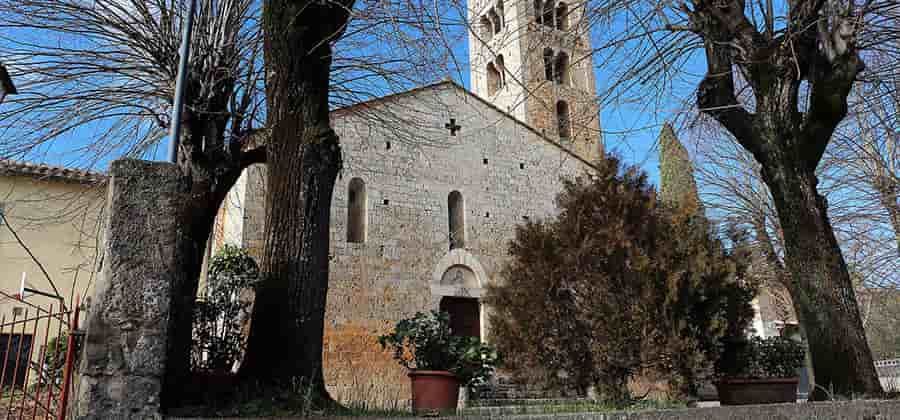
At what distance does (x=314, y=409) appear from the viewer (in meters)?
4.21

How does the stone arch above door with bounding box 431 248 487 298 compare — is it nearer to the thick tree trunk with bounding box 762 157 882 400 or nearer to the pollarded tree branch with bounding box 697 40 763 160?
the pollarded tree branch with bounding box 697 40 763 160

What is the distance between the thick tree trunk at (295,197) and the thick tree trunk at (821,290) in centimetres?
415

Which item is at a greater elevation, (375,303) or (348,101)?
(348,101)

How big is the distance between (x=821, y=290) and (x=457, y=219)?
10.9 metres

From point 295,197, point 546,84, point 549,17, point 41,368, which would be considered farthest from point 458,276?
point 41,368

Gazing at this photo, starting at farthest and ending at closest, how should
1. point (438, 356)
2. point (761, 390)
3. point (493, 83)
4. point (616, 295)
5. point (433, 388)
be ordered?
1. point (493, 83)
2. point (616, 295)
3. point (761, 390)
4. point (438, 356)
5. point (433, 388)

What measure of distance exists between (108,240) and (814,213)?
5700mm

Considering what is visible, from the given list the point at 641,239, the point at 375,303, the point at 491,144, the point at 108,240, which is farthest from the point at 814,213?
the point at 491,144

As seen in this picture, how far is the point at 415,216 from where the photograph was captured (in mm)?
15008

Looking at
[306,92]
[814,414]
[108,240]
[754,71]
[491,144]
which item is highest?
[491,144]

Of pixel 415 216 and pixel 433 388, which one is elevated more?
pixel 415 216

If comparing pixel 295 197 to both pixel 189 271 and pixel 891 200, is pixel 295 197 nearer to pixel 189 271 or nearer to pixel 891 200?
A: pixel 189 271

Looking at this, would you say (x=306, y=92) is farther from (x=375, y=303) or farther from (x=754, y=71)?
(x=375, y=303)

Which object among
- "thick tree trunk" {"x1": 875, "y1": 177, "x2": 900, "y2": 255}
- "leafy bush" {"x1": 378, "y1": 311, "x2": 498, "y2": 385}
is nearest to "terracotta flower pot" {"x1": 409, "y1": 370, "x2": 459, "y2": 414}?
"leafy bush" {"x1": 378, "y1": 311, "x2": 498, "y2": 385}
